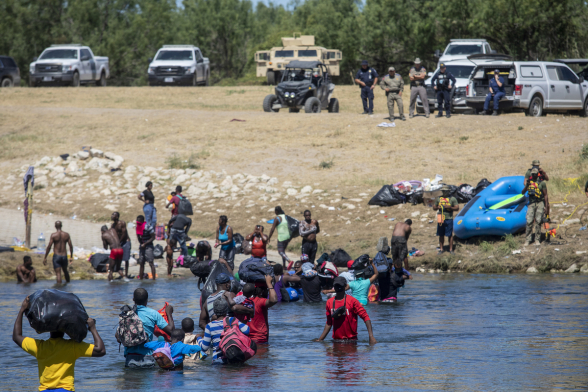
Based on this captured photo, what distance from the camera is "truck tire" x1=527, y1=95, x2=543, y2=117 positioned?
953 inches

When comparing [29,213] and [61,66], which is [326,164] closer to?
[29,213]

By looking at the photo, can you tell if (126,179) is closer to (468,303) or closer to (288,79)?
(288,79)

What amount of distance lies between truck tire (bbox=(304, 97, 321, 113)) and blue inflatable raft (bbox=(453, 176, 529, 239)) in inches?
A: 419

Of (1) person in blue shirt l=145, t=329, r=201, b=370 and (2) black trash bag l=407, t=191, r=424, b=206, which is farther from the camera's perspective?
(2) black trash bag l=407, t=191, r=424, b=206

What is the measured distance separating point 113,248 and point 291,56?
23138 mm

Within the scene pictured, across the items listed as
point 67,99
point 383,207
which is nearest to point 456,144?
point 383,207

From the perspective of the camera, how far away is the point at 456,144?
77.4 ft

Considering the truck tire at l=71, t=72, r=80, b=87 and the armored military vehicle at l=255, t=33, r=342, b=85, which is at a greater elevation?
the armored military vehicle at l=255, t=33, r=342, b=85

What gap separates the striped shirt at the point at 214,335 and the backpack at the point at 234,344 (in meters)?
0.06

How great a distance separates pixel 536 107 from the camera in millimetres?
24516

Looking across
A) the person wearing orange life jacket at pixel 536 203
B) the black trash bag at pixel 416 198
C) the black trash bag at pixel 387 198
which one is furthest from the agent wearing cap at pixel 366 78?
the person wearing orange life jacket at pixel 536 203

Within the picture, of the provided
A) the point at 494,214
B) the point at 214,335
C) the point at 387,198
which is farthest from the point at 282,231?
the point at 214,335

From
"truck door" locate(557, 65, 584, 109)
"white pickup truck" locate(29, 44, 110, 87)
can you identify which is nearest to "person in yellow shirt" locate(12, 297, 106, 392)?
"truck door" locate(557, 65, 584, 109)

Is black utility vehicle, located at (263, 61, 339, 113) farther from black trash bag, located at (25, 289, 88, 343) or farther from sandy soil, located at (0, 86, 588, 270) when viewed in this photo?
black trash bag, located at (25, 289, 88, 343)
